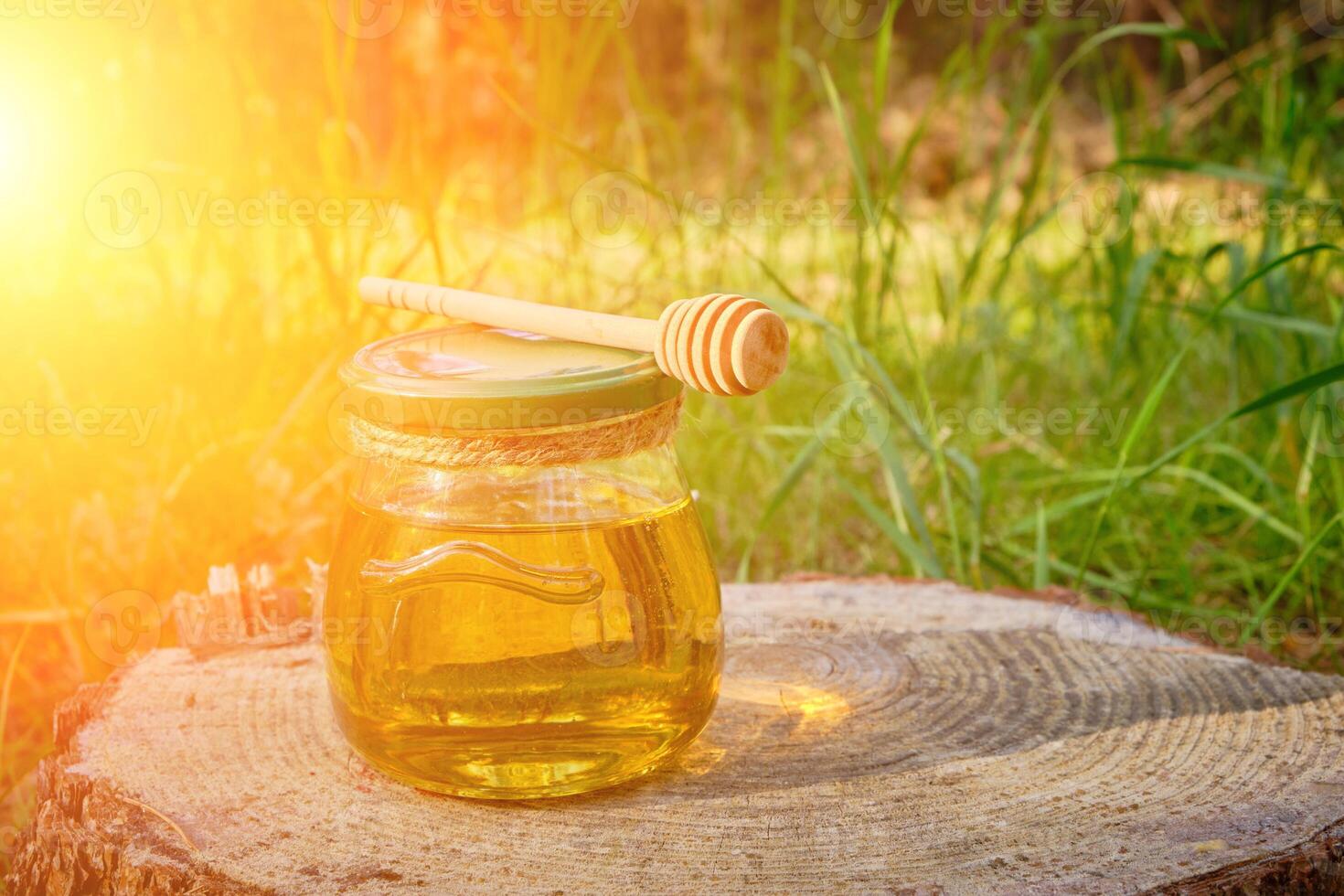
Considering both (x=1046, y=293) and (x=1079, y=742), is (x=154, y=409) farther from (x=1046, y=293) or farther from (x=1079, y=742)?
(x=1046, y=293)

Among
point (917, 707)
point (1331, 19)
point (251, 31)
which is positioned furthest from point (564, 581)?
point (1331, 19)

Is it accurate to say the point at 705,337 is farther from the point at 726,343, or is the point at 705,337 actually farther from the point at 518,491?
the point at 518,491

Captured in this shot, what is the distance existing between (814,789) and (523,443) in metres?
0.43

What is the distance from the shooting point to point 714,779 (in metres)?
1.26

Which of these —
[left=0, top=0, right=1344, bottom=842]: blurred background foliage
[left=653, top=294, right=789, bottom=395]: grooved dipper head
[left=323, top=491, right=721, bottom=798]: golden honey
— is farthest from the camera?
[left=0, top=0, right=1344, bottom=842]: blurred background foliage

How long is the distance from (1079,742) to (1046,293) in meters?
2.08

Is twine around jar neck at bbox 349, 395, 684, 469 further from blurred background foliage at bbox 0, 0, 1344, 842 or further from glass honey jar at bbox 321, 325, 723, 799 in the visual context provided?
blurred background foliage at bbox 0, 0, 1344, 842

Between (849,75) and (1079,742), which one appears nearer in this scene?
(1079,742)

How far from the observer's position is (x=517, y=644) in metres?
1.15

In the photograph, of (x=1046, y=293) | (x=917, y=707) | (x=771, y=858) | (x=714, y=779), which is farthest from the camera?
(x=1046, y=293)

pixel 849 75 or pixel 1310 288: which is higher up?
pixel 849 75

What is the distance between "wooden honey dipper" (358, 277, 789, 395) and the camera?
1.05m

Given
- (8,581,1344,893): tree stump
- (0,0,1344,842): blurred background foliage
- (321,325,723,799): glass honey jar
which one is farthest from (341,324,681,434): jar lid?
(0,0,1344,842): blurred background foliage

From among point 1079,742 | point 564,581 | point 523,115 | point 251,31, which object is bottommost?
point 1079,742
